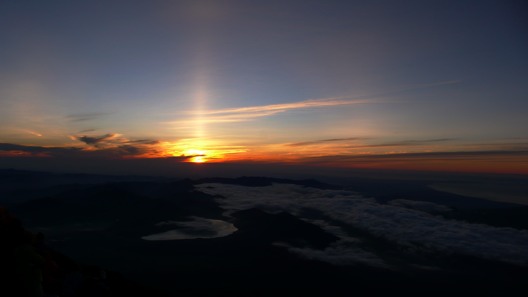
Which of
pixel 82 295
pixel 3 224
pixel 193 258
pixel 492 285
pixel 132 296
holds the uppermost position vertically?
pixel 3 224

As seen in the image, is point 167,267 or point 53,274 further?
point 167,267

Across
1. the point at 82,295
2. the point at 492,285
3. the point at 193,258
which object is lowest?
the point at 492,285

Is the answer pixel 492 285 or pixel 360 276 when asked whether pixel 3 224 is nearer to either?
pixel 360 276

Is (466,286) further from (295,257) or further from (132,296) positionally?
(132,296)

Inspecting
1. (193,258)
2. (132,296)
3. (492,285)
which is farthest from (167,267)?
(492,285)

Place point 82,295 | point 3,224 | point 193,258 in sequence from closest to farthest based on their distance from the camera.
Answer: point 3,224 → point 82,295 → point 193,258

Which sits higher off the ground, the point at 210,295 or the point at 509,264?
the point at 210,295

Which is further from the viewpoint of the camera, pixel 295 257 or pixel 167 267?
pixel 295 257

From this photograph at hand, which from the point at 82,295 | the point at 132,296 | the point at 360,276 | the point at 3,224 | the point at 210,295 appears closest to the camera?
the point at 3,224

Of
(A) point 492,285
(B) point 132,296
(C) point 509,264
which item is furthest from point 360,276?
(B) point 132,296
